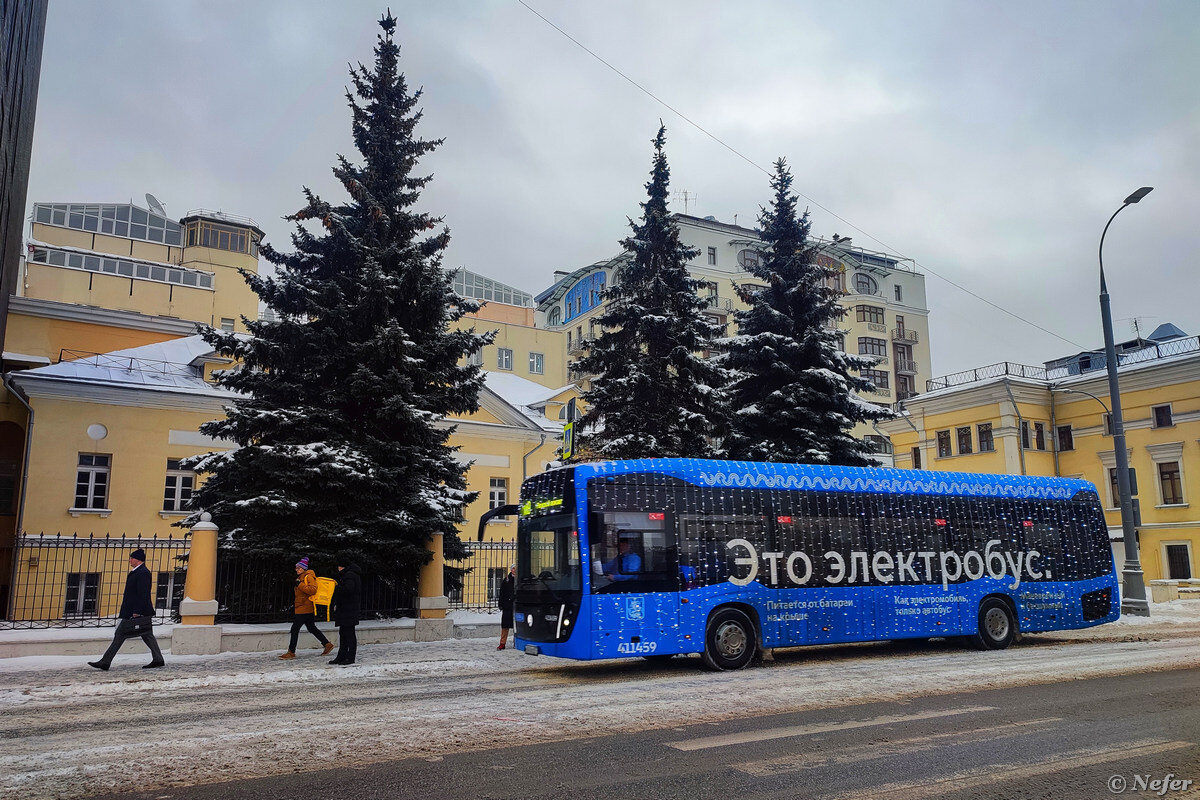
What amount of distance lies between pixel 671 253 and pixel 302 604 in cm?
1438

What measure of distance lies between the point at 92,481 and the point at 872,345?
57.7 m

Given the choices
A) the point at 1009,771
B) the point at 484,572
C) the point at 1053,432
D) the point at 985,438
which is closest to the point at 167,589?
the point at 484,572

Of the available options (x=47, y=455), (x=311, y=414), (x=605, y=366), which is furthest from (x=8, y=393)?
(x=605, y=366)

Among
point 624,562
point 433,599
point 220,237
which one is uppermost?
point 220,237

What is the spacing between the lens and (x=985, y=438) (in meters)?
45.8

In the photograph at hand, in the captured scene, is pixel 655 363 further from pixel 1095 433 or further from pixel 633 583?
pixel 1095 433

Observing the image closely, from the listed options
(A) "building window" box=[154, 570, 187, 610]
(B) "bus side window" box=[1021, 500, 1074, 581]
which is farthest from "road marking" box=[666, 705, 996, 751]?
(A) "building window" box=[154, 570, 187, 610]

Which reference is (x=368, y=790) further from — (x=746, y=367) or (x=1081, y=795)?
(x=746, y=367)

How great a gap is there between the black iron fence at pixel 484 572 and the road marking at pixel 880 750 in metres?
11.7

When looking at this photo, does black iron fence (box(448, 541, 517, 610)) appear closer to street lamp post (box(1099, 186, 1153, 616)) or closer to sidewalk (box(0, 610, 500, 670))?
sidewalk (box(0, 610, 500, 670))

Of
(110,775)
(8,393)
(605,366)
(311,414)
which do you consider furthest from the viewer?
(8,393)

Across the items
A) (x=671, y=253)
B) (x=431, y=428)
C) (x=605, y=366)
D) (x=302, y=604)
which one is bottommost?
(x=302, y=604)

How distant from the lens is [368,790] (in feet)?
19.3

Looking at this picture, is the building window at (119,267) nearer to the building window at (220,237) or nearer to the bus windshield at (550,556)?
the building window at (220,237)
